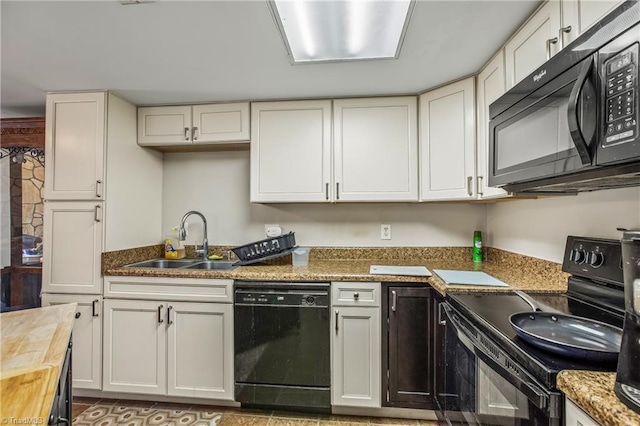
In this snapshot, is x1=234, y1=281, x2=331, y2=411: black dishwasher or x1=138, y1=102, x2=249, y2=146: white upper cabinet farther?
x1=138, y1=102, x2=249, y2=146: white upper cabinet

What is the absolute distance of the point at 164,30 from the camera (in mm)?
1353

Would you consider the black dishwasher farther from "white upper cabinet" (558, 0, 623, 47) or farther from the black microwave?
"white upper cabinet" (558, 0, 623, 47)

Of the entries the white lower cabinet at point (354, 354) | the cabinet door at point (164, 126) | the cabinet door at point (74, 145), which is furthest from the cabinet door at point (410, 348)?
the cabinet door at point (74, 145)

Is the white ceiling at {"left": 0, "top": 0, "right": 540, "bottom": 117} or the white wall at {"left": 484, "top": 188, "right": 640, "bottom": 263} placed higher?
the white ceiling at {"left": 0, "top": 0, "right": 540, "bottom": 117}

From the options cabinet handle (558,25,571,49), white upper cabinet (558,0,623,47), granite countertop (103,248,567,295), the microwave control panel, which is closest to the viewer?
the microwave control panel

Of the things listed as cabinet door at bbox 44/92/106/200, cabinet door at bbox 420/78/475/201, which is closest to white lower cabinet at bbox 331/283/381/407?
cabinet door at bbox 420/78/475/201

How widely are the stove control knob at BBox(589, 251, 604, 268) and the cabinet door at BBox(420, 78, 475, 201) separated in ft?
2.14

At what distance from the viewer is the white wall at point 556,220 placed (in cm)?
117

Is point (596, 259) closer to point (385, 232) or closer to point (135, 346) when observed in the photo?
point (385, 232)

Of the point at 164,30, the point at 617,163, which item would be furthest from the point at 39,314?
the point at 617,163

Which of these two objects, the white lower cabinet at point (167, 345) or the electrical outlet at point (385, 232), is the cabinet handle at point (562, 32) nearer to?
the electrical outlet at point (385, 232)

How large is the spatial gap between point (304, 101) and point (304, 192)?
678 millimetres

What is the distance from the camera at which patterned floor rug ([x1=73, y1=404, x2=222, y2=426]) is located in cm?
177

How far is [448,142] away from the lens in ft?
6.24
